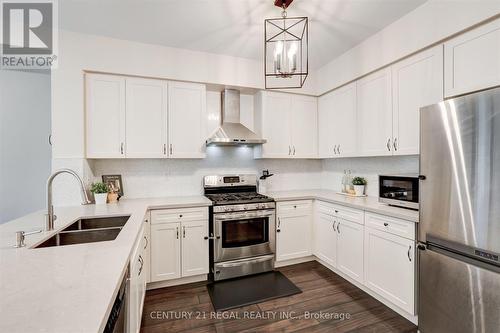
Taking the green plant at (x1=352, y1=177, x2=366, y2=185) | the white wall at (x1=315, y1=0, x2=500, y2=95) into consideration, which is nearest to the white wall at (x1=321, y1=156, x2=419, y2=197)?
the green plant at (x1=352, y1=177, x2=366, y2=185)

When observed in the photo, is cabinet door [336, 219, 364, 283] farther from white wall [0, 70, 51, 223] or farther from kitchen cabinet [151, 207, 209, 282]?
white wall [0, 70, 51, 223]

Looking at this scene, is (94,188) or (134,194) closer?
(94,188)

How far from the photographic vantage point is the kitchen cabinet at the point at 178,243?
2.50 metres

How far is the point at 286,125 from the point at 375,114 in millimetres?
1172

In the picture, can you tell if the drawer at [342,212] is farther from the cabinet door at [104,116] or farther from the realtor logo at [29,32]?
the realtor logo at [29,32]

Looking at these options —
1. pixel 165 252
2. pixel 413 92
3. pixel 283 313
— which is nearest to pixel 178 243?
pixel 165 252

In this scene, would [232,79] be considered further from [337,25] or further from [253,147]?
[337,25]

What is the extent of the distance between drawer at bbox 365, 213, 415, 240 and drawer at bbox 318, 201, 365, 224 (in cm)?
9

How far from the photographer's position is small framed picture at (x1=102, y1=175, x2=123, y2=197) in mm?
2754

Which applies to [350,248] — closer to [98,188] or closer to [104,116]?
[98,188]

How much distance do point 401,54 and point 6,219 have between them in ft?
16.3

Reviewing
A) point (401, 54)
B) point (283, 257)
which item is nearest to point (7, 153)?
point (283, 257)

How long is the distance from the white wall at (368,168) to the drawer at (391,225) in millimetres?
730

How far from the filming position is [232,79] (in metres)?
3.02
